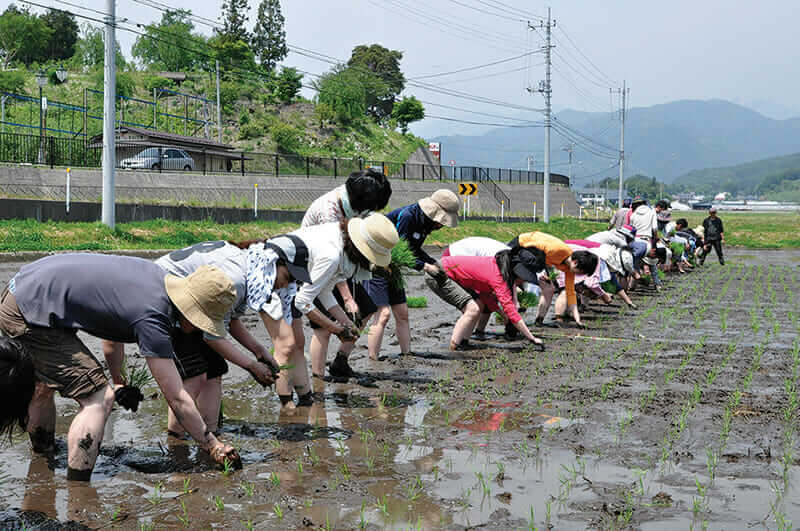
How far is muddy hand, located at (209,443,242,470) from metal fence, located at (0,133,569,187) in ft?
76.0

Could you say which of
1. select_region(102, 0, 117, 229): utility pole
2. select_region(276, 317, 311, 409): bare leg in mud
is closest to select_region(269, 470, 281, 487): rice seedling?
select_region(276, 317, 311, 409): bare leg in mud

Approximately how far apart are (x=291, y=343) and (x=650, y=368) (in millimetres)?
4025

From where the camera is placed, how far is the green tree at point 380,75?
2785 inches

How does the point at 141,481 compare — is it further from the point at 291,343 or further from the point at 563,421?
the point at 563,421

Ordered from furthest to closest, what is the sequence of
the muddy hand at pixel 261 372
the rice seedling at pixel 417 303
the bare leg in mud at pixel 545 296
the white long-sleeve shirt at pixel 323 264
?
the rice seedling at pixel 417 303, the bare leg in mud at pixel 545 296, the white long-sleeve shirt at pixel 323 264, the muddy hand at pixel 261 372

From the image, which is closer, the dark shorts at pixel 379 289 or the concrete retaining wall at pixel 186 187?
the dark shorts at pixel 379 289

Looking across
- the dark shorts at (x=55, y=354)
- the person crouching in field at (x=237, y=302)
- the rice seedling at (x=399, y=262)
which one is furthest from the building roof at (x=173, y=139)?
the dark shorts at (x=55, y=354)

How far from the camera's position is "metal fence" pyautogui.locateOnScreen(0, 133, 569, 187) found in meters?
26.5

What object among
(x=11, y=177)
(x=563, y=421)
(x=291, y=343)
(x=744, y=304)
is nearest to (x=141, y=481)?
(x=291, y=343)

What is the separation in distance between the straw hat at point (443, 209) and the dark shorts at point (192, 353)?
353 centimetres

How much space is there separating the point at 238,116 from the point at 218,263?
167ft

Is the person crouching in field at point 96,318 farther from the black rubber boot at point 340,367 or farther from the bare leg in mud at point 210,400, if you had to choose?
the black rubber boot at point 340,367

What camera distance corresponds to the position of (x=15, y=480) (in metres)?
4.17

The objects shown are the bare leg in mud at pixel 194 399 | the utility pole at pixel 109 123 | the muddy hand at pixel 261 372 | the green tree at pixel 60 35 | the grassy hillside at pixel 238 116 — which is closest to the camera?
the muddy hand at pixel 261 372
